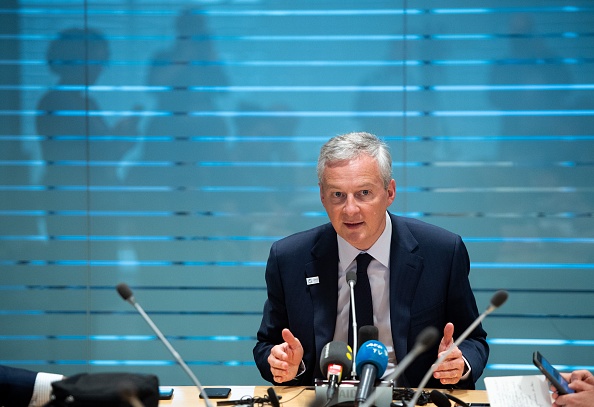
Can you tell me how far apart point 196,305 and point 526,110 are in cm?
240

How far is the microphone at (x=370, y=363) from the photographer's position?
2.01 meters

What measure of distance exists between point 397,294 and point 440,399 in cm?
62

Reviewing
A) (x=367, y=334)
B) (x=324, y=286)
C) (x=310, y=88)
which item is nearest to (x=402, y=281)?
(x=324, y=286)

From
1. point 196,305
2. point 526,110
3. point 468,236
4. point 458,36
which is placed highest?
point 458,36

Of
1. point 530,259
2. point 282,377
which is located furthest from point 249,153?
point 282,377

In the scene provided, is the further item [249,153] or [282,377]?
[249,153]

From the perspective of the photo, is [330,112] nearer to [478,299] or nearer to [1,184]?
[478,299]

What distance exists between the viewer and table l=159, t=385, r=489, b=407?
8.16ft

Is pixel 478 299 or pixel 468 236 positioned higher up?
pixel 468 236

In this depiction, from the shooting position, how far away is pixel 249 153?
15.2ft

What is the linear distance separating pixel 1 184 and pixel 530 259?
11.1 feet

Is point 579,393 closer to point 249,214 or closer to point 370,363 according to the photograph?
point 370,363

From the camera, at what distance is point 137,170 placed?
15.4ft

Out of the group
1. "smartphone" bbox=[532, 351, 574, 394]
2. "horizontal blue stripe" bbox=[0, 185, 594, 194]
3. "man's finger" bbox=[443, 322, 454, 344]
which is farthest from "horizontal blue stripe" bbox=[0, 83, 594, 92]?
"smartphone" bbox=[532, 351, 574, 394]
